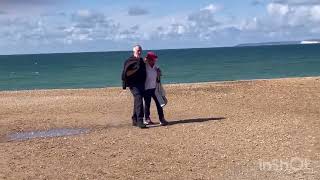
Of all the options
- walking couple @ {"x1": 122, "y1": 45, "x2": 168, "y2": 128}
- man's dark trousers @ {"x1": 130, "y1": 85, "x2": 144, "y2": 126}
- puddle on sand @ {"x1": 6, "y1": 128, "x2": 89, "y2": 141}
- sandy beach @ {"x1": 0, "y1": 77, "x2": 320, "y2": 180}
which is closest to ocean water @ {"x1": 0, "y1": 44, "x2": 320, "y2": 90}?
sandy beach @ {"x1": 0, "y1": 77, "x2": 320, "y2": 180}

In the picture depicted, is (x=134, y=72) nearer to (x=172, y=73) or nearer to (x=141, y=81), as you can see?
(x=141, y=81)

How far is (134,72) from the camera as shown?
472 inches

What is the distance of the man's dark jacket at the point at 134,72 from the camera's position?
1198 cm

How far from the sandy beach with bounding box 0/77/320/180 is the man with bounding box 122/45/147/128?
41 cm

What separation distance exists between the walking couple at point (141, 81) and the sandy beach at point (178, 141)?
1.36 ft

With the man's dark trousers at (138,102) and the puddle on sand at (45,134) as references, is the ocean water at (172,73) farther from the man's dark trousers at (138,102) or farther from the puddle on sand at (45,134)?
the man's dark trousers at (138,102)

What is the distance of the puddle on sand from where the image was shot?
1173cm

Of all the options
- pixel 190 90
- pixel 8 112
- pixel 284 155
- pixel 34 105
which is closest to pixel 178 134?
pixel 284 155

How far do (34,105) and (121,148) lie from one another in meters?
7.94

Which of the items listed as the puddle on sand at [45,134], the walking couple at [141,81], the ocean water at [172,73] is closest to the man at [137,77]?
the walking couple at [141,81]

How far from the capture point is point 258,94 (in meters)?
17.8

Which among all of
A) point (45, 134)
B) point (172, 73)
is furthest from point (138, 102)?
point (172, 73)

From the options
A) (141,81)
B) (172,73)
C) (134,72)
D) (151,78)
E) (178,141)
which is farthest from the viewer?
(172,73)

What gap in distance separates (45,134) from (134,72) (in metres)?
2.02
